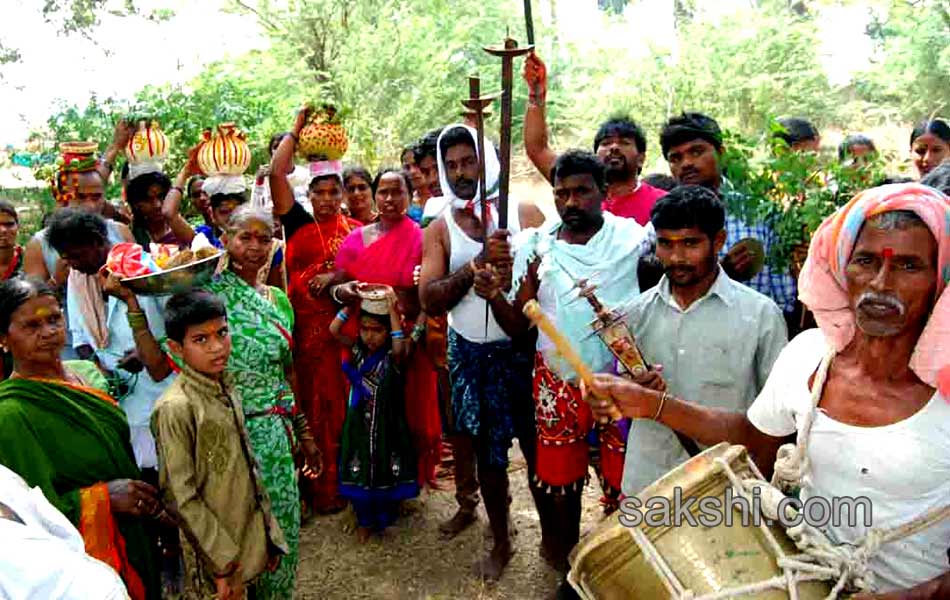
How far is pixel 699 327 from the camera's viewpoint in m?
2.72

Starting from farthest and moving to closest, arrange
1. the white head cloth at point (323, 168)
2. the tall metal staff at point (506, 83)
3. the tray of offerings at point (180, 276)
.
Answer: the white head cloth at point (323, 168) < the tray of offerings at point (180, 276) < the tall metal staff at point (506, 83)

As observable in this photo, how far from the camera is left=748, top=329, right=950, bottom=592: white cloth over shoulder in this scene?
1720mm

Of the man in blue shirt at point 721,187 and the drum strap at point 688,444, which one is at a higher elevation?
the man in blue shirt at point 721,187

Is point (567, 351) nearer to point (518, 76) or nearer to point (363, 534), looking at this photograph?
point (363, 534)

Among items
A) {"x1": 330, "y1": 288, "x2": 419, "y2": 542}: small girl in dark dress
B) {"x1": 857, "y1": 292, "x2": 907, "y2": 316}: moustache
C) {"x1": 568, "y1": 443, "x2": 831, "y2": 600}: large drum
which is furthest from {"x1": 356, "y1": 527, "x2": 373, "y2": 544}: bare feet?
{"x1": 857, "y1": 292, "x2": 907, "y2": 316}: moustache

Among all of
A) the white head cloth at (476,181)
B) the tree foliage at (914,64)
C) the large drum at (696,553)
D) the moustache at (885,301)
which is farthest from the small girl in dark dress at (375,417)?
the tree foliage at (914,64)

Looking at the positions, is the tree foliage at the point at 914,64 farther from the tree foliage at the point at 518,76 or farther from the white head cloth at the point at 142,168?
the white head cloth at the point at 142,168

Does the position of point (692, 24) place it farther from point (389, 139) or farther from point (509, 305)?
point (509, 305)

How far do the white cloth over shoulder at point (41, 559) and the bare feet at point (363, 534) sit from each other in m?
2.95

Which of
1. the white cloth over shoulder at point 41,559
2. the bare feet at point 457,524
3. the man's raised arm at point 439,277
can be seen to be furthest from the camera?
the bare feet at point 457,524

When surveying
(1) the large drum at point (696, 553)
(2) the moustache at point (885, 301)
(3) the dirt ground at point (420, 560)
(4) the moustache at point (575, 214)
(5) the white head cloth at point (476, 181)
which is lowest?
(3) the dirt ground at point (420, 560)

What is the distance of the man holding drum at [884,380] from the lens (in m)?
1.72

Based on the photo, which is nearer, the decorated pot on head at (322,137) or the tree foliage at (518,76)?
the decorated pot on head at (322,137)

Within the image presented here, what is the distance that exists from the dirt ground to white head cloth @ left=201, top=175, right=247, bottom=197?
2040 mm
